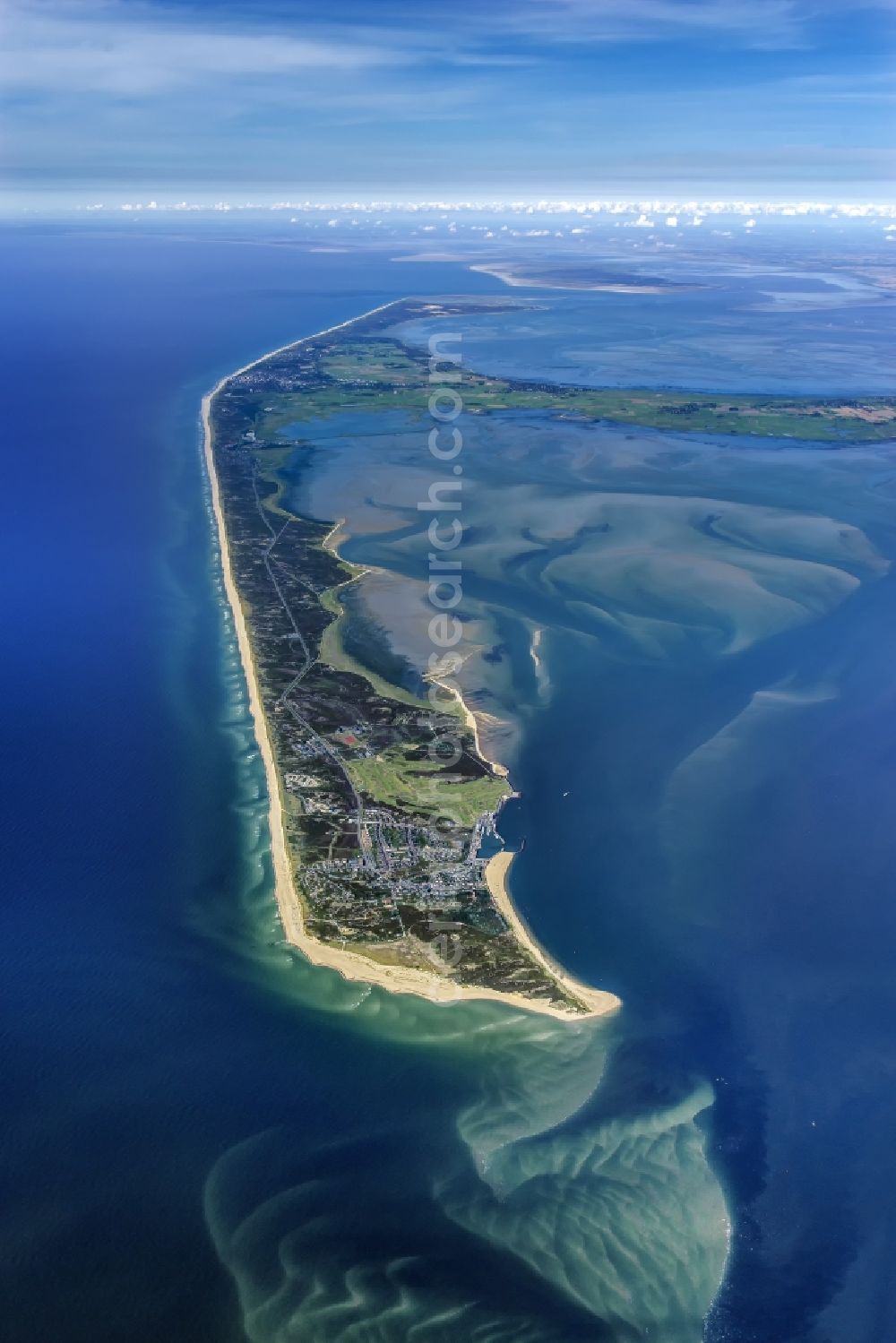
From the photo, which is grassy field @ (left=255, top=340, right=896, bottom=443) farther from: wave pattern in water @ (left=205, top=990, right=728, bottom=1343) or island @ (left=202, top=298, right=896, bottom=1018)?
wave pattern in water @ (left=205, top=990, right=728, bottom=1343)

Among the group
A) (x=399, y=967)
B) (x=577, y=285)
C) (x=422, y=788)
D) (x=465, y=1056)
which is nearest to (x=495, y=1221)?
(x=465, y=1056)

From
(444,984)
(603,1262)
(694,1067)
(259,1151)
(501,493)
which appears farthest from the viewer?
(501,493)

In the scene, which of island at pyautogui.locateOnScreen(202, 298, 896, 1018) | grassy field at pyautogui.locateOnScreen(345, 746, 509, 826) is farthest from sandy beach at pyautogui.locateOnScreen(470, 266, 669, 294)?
grassy field at pyautogui.locateOnScreen(345, 746, 509, 826)

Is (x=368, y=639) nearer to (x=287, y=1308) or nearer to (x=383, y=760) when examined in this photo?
(x=383, y=760)

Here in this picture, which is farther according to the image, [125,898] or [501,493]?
[501,493]

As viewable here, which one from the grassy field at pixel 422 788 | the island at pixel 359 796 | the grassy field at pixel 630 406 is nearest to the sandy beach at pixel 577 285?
the grassy field at pixel 630 406

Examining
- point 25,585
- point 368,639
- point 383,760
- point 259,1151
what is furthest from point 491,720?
point 25,585
